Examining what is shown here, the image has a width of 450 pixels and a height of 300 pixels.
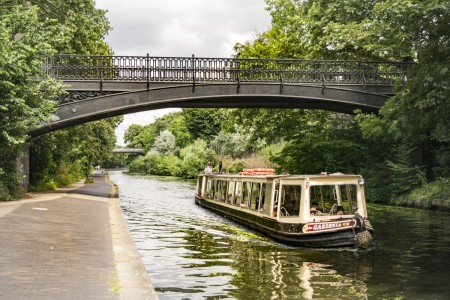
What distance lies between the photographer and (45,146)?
32.7 m

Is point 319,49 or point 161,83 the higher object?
point 319,49

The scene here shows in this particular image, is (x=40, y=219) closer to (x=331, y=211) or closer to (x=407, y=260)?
(x=331, y=211)

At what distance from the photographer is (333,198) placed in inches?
659

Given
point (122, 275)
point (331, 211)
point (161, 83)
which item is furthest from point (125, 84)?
point (122, 275)

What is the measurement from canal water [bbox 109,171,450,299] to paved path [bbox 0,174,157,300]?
98cm

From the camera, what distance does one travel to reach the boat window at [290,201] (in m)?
17.3

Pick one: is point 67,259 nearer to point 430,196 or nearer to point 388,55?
point 430,196

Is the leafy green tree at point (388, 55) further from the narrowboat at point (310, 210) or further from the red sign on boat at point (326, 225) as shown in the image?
the red sign on boat at point (326, 225)

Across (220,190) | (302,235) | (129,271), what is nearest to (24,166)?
(220,190)

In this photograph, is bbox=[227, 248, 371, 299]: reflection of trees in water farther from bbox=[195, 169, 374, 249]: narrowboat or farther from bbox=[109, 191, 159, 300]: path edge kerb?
bbox=[109, 191, 159, 300]: path edge kerb

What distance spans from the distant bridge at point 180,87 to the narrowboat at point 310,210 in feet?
26.0

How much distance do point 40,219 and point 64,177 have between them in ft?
84.5

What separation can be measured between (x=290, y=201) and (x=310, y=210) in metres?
1.31

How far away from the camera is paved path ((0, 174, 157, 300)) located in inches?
293
